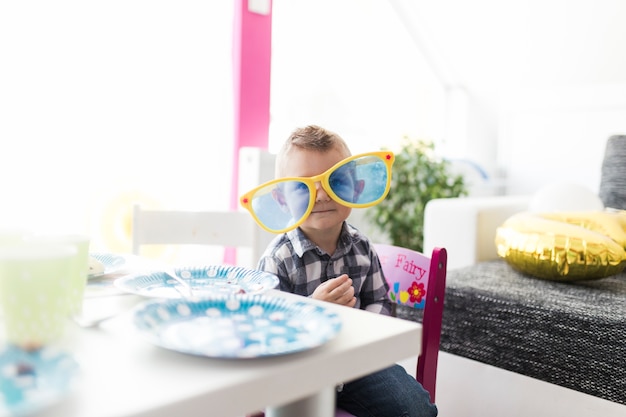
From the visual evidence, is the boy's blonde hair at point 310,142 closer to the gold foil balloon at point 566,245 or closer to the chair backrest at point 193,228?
the chair backrest at point 193,228

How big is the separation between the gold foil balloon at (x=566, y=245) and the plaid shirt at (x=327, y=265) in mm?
567

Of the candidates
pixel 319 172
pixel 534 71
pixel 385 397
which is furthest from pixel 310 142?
pixel 534 71

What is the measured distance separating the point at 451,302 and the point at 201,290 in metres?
0.89

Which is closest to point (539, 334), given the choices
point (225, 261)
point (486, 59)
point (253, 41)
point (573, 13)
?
point (225, 261)

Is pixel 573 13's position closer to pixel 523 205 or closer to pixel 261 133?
pixel 523 205

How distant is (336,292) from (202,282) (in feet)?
0.60

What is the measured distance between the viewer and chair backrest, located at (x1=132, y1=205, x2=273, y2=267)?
130cm

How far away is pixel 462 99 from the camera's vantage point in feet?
11.8

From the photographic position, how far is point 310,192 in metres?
0.88

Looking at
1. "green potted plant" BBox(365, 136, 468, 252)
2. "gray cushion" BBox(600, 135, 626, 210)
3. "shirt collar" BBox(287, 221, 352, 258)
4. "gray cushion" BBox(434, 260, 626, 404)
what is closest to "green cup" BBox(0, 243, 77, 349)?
"shirt collar" BBox(287, 221, 352, 258)

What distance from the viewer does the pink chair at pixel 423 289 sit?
977mm

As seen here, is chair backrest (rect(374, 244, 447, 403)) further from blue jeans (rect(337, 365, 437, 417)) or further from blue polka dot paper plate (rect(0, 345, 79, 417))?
blue polka dot paper plate (rect(0, 345, 79, 417))

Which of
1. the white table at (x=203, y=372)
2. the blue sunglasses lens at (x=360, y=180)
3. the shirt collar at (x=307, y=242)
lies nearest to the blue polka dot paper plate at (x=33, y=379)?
the white table at (x=203, y=372)

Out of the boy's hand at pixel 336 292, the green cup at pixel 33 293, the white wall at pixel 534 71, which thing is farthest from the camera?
the white wall at pixel 534 71
